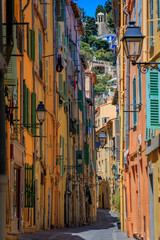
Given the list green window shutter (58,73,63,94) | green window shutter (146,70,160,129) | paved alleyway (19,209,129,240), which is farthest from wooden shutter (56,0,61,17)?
green window shutter (146,70,160,129)

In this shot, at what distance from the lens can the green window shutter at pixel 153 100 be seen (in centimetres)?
1410

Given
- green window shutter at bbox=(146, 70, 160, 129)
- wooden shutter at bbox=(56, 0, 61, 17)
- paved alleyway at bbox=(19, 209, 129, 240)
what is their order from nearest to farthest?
1. green window shutter at bbox=(146, 70, 160, 129)
2. paved alleyway at bbox=(19, 209, 129, 240)
3. wooden shutter at bbox=(56, 0, 61, 17)

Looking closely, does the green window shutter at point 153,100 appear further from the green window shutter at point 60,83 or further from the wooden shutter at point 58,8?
the wooden shutter at point 58,8

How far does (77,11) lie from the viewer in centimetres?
4559

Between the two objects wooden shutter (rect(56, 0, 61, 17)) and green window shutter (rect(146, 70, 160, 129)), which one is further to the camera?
wooden shutter (rect(56, 0, 61, 17))

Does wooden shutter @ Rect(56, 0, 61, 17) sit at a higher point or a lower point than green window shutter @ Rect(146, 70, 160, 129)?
higher

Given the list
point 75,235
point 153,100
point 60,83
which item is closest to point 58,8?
point 60,83

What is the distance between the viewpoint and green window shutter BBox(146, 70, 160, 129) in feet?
46.3

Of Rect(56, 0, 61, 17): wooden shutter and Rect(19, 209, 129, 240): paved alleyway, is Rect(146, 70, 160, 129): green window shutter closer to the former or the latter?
Rect(19, 209, 129, 240): paved alleyway

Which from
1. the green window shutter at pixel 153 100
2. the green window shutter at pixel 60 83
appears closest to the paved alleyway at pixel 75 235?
the green window shutter at pixel 153 100

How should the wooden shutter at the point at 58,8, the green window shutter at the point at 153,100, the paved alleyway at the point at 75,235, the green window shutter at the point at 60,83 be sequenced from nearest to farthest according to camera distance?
the green window shutter at the point at 153,100
the paved alleyway at the point at 75,235
the green window shutter at the point at 60,83
the wooden shutter at the point at 58,8

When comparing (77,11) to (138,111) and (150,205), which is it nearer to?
(138,111)

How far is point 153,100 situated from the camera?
14266 mm

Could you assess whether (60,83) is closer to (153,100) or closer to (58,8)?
(58,8)
